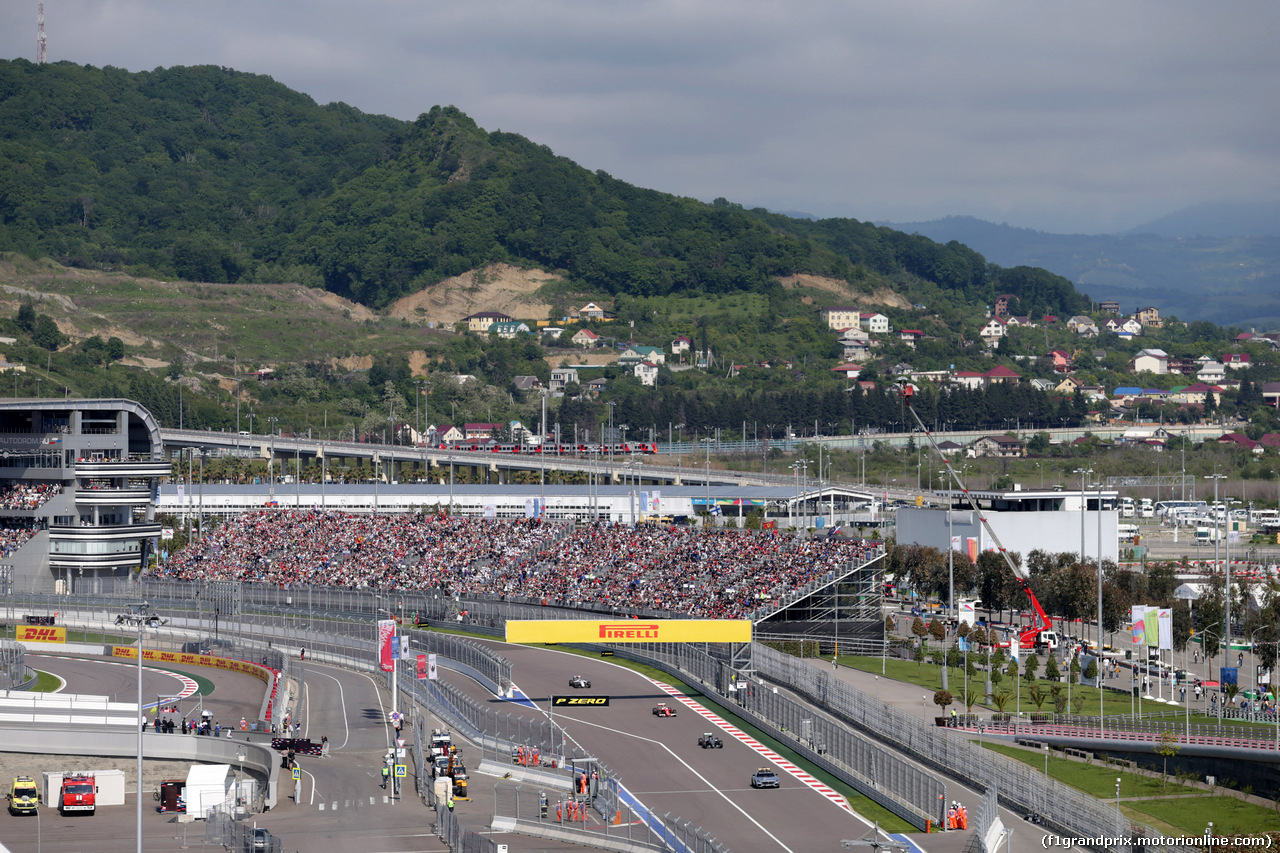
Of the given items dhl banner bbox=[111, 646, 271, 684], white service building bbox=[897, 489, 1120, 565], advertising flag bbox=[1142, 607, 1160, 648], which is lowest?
dhl banner bbox=[111, 646, 271, 684]

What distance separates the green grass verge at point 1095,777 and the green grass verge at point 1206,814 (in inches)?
36.9

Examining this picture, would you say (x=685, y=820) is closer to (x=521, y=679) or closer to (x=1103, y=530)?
(x=521, y=679)

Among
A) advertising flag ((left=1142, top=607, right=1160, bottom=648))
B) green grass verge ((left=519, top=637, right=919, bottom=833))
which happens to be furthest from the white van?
advertising flag ((left=1142, top=607, right=1160, bottom=648))

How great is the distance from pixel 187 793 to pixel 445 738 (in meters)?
10.3

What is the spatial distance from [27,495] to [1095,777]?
8107 centimetres

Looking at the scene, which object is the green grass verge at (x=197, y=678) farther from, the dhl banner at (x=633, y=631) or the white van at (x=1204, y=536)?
the white van at (x=1204, y=536)

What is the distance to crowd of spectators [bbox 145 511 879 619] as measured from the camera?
85500 millimetres

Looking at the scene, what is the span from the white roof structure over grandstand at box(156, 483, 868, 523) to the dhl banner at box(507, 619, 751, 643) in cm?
4293

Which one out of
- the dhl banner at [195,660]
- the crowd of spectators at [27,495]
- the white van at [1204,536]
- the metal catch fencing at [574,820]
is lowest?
the dhl banner at [195,660]

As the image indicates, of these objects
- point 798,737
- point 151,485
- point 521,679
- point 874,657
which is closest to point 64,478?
point 151,485

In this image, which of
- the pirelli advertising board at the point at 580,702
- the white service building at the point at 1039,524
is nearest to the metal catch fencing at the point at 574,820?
the pirelli advertising board at the point at 580,702

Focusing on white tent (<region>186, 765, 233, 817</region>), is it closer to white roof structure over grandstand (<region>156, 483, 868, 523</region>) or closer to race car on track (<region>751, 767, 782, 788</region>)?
race car on track (<region>751, 767, 782, 788</region>)

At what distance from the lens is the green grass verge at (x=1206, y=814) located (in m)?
48.4

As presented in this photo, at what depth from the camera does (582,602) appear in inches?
3406
